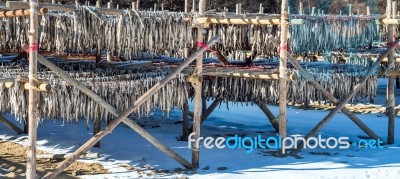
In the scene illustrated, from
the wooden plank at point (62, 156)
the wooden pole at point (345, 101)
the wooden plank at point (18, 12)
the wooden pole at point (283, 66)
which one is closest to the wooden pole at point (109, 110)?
the wooden plank at point (18, 12)

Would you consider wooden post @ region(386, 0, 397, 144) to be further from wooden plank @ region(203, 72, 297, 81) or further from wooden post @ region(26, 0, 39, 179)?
wooden post @ region(26, 0, 39, 179)

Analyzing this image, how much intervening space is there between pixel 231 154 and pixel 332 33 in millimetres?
3025

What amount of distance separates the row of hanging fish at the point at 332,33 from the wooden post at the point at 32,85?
4.61m

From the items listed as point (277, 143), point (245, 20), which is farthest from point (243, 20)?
point (277, 143)

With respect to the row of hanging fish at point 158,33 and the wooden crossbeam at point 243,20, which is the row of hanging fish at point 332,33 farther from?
the wooden crossbeam at point 243,20

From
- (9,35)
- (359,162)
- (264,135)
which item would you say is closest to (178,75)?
(9,35)

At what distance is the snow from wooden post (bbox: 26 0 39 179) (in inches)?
56.6

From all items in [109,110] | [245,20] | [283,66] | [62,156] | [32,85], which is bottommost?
[62,156]

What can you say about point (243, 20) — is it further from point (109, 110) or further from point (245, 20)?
point (109, 110)

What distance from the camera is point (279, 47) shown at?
9.41 meters

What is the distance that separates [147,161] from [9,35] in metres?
3.01

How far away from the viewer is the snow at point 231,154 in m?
8.55

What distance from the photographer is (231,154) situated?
9.84 metres

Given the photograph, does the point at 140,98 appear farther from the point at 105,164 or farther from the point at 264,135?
the point at 264,135
